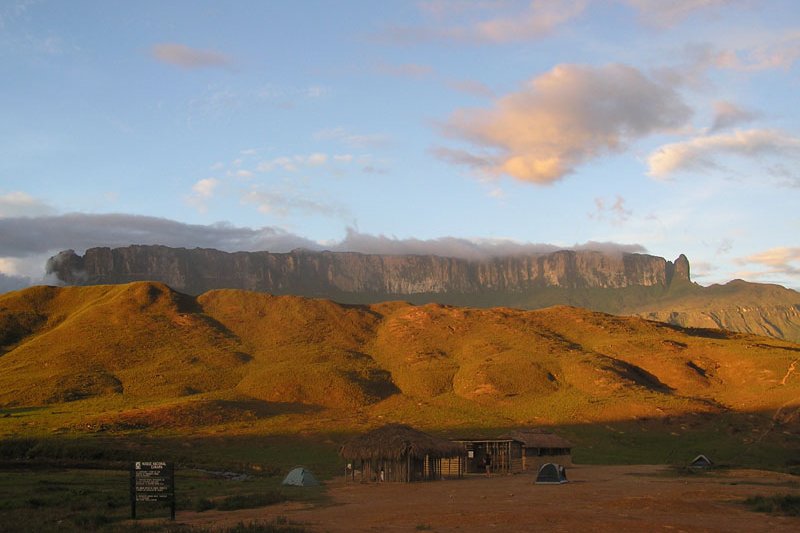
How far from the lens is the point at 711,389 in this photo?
305 feet

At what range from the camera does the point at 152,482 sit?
925 inches

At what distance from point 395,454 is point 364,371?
182 feet

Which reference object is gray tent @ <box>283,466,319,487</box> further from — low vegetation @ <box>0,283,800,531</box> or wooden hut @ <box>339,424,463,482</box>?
wooden hut @ <box>339,424,463,482</box>

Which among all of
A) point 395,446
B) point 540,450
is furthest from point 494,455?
point 395,446

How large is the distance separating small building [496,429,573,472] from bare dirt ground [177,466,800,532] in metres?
12.8

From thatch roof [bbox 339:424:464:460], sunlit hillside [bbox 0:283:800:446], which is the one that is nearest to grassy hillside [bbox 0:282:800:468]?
sunlit hillside [bbox 0:283:800:446]

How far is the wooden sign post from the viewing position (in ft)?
76.8

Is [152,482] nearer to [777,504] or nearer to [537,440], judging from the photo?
[777,504]

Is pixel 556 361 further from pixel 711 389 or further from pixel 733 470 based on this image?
pixel 733 470

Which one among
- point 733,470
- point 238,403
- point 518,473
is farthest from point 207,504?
point 238,403

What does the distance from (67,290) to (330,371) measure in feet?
197

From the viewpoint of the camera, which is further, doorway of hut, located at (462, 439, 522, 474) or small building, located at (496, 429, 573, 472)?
small building, located at (496, 429, 573, 472)

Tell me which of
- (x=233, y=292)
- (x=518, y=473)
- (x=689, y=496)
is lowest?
(x=518, y=473)

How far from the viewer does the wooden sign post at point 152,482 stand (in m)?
23.4
